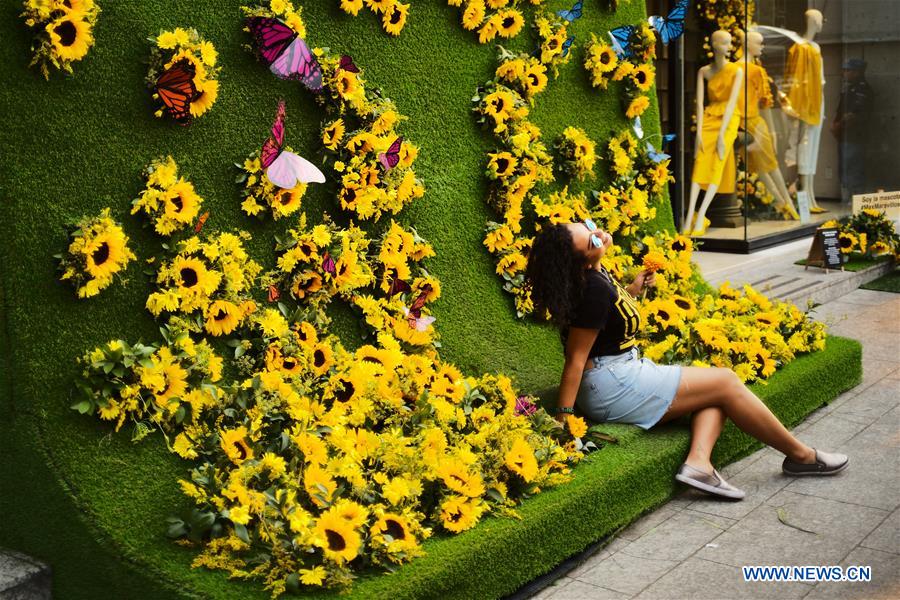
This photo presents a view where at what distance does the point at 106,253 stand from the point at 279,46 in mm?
1086

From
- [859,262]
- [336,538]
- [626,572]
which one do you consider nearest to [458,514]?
[336,538]

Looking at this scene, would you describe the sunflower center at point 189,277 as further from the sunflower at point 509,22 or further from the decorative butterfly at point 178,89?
the sunflower at point 509,22

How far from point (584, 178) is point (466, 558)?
295 cm

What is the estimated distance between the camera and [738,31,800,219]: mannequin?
1011cm

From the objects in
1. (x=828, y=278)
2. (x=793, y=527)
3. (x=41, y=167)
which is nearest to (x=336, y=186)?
(x=41, y=167)

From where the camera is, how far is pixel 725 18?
10133 mm

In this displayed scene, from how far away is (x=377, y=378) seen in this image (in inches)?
162

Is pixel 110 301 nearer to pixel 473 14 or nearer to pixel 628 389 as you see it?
pixel 628 389

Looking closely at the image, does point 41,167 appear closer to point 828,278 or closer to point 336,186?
point 336,186

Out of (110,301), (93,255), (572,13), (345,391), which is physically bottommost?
(345,391)

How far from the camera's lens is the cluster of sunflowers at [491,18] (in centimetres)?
502

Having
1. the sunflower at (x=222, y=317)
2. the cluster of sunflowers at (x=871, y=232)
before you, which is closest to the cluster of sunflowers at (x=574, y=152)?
the sunflower at (x=222, y=317)

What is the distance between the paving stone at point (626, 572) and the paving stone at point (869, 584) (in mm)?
529

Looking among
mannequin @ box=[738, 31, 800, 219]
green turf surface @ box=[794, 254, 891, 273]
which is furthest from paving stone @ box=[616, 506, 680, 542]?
mannequin @ box=[738, 31, 800, 219]
